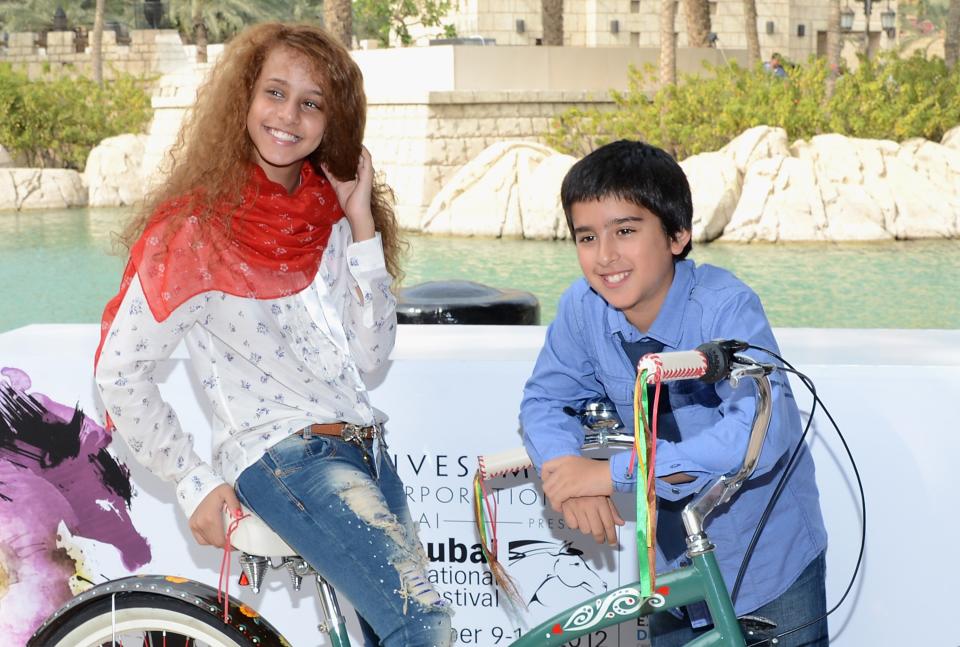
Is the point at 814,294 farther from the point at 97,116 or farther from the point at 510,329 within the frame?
the point at 97,116

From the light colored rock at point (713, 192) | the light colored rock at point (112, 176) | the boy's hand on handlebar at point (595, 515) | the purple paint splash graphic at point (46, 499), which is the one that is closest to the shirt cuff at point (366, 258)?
the boy's hand on handlebar at point (595, 515)

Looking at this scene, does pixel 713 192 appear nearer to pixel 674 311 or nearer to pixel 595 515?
→ pixel 674 311

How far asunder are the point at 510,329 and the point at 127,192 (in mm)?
25913

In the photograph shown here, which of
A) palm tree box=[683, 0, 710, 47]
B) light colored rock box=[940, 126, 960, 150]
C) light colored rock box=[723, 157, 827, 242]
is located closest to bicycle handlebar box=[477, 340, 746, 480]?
light colored rock box=[723, 157, 827, 242]

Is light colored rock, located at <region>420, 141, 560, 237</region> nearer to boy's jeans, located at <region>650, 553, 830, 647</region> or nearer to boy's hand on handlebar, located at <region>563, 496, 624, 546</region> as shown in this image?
boy's jeans, located at <region>650, 553, 830, 647</region>

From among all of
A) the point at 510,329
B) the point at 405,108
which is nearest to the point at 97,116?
the point at 405,108

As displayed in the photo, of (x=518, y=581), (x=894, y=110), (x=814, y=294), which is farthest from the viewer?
(x=894, y=110)

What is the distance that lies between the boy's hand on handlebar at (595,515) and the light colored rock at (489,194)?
60.2 ft

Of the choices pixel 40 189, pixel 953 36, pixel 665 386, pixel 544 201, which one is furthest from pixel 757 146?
pixel 665 386

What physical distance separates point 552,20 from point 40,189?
1187cm

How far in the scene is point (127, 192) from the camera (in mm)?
27703

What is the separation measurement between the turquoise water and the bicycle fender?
12058mm

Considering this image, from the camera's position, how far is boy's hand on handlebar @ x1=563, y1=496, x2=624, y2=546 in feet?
6.66

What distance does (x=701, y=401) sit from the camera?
217 centimetres
